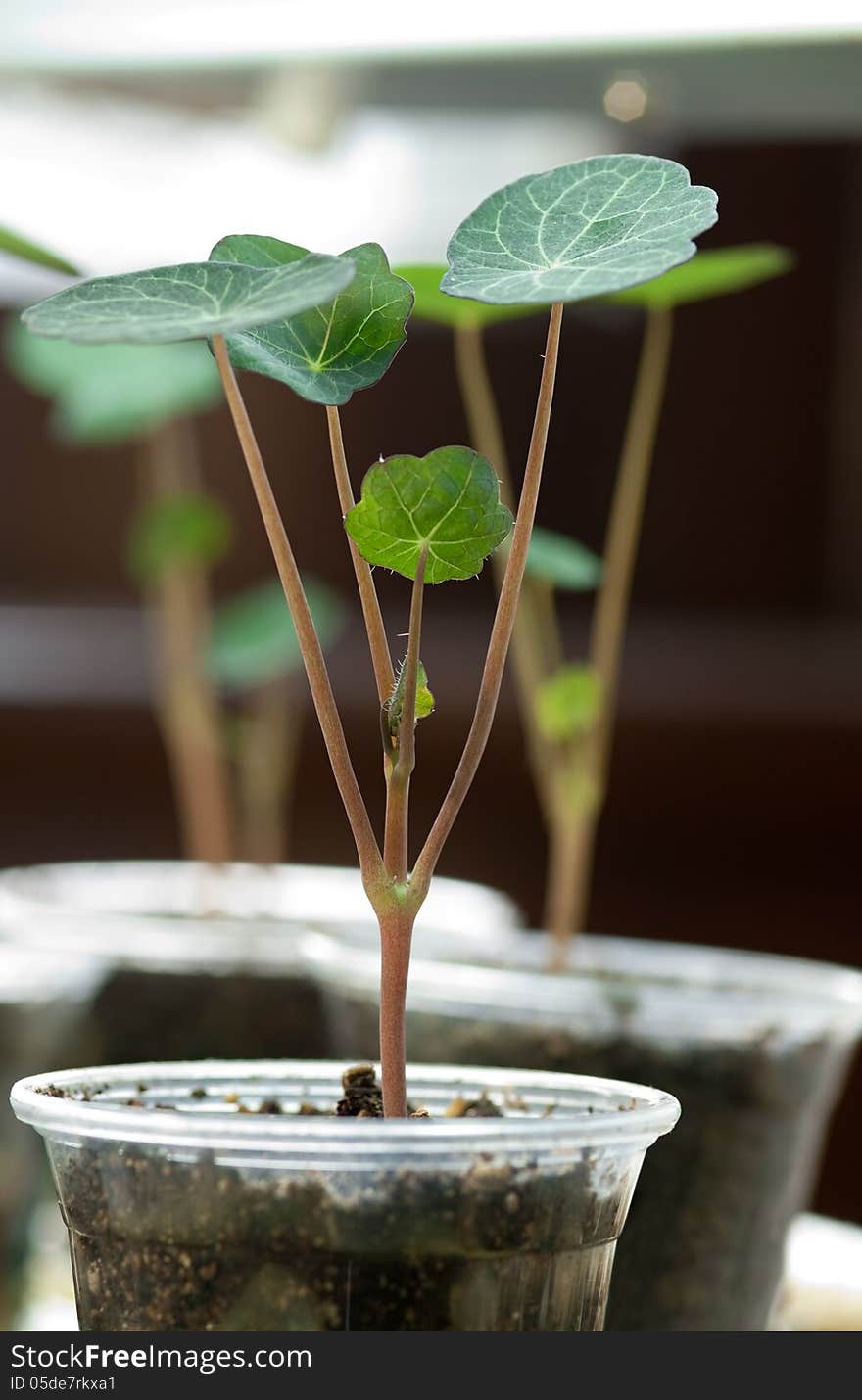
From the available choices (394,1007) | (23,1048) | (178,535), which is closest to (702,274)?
(394,1007)

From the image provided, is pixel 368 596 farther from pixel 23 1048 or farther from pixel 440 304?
pixel 23 1048

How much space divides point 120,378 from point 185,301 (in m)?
0.79

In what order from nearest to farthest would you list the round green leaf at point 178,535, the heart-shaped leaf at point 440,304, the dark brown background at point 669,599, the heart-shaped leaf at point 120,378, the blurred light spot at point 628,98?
the heart-shaped leaf at point 440,304 → the blurred light spot at point 628,98 → the heart-shaped leaf at point 120,378 → the round green leaf at point 178,535 → the dark brown background at point 669,599

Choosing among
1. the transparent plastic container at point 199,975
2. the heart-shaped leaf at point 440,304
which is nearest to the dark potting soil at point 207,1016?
the transparent plastic container at point 199,975

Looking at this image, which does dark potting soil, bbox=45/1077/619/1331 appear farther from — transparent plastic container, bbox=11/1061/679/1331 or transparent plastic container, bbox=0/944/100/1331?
transparent plastic container, bbox=0/944/100/1331

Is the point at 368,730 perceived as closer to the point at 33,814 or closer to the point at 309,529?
the point at 309,529

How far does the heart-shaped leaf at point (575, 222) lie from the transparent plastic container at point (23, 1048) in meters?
0.55

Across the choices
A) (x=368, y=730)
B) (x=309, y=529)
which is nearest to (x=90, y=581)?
(x=309, y=529)

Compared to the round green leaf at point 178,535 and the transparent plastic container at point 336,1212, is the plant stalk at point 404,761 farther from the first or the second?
the round green leaf at point 178,535

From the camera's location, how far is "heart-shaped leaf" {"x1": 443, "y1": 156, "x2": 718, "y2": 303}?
293 millimetres

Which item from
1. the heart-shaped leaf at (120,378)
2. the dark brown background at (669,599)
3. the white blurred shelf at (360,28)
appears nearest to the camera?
the white blurred shelf at (360,28)

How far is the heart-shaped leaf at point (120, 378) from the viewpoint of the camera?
1.01 metres

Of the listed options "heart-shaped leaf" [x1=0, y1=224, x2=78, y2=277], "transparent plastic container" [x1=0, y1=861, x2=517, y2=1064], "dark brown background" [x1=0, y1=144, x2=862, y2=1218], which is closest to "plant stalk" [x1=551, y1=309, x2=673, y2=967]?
"dark brown background" [x1=0, y1=144, x2=862, y2=1218]

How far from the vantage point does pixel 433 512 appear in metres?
0.32
